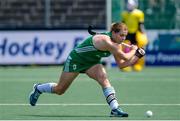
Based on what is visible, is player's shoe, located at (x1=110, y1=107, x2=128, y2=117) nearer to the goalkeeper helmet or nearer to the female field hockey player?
the female field hockey player

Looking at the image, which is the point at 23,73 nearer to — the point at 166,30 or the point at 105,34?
the point at 166,30

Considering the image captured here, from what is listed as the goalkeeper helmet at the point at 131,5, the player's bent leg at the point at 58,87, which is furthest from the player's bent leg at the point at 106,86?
the goalkeeper helmet at the point at 131,5

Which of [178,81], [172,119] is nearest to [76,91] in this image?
[178,81]

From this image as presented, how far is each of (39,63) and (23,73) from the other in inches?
102

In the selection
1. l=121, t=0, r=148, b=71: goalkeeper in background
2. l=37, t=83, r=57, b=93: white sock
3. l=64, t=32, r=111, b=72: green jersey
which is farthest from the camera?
l=121, t=0, r=148, b=71: goalkeeper in background

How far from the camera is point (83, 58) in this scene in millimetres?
12844

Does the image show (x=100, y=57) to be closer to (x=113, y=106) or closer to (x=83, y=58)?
(x=83, y=58)

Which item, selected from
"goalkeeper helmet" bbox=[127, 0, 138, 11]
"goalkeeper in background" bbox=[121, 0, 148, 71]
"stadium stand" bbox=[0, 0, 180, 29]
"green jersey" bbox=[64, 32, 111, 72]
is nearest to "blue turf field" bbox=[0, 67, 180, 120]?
"green jersey" bbox=[64, 32, 111, 72]

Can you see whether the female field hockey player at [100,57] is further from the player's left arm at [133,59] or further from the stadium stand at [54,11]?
the stadium stand at [54,11]

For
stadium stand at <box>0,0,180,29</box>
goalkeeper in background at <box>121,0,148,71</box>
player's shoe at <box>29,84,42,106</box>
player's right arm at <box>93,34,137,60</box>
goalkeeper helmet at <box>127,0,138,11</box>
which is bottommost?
stadium stand at <box>0,0,180,29</box>

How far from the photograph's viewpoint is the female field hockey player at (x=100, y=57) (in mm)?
12438

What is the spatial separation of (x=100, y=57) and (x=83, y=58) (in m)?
0.27

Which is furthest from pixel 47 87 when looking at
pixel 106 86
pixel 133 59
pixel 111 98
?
pixel 133 59

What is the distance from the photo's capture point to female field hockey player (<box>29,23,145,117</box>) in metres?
12.4
